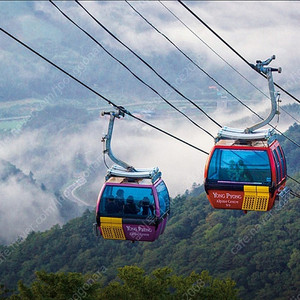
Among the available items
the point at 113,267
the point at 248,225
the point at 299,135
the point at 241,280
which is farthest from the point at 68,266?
the point at 299,135

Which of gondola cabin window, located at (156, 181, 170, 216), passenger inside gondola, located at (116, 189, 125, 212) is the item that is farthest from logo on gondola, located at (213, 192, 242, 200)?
passenger inside gondola, located at (116, 189, 125, 212)

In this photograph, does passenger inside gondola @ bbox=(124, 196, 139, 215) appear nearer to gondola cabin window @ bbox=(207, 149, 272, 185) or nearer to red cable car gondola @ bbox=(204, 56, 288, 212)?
red cable car gondola @ bbox=(204, 56, 288, 212)

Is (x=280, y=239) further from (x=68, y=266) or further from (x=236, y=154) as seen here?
(x=236, y=154)

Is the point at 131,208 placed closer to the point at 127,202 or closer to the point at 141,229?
the point at 127,202

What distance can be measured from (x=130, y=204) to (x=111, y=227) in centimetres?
97

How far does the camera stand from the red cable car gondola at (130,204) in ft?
82.7

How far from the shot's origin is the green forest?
9969 cm

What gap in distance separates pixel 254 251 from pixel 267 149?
88.1m

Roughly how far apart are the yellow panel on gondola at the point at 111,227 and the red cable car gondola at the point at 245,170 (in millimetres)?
3009

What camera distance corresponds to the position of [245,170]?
24.6m

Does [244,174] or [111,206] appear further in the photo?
[111,206]

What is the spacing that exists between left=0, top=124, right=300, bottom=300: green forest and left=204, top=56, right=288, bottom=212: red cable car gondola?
4847 cm

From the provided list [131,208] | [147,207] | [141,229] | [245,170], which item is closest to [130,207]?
[131,208]

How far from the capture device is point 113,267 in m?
121
